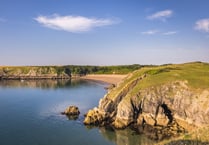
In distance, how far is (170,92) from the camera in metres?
67.5

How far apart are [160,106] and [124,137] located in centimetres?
1430

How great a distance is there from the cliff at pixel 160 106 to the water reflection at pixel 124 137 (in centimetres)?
231

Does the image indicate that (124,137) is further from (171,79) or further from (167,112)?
(171,79)

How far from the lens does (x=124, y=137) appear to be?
55.9m

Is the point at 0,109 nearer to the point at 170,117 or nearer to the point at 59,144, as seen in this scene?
the point at 59,144

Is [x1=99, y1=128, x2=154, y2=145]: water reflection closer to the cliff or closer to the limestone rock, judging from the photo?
the cliff

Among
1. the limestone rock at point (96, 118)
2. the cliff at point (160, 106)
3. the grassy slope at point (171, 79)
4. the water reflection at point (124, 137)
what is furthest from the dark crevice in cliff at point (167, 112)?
the limestone rock at point (96, 118)

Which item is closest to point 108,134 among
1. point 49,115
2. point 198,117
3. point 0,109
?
point 198,117

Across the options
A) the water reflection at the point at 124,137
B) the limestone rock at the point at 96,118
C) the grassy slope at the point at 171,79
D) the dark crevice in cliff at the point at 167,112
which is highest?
the grassy slope at the point at 171,79

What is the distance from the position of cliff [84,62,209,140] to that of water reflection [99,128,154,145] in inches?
90.8

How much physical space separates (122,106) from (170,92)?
12.1 meters

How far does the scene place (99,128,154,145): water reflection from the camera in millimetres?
52997

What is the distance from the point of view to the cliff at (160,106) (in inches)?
2317

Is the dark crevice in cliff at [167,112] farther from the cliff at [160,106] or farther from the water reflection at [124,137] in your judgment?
the water reflection at [124,137]
